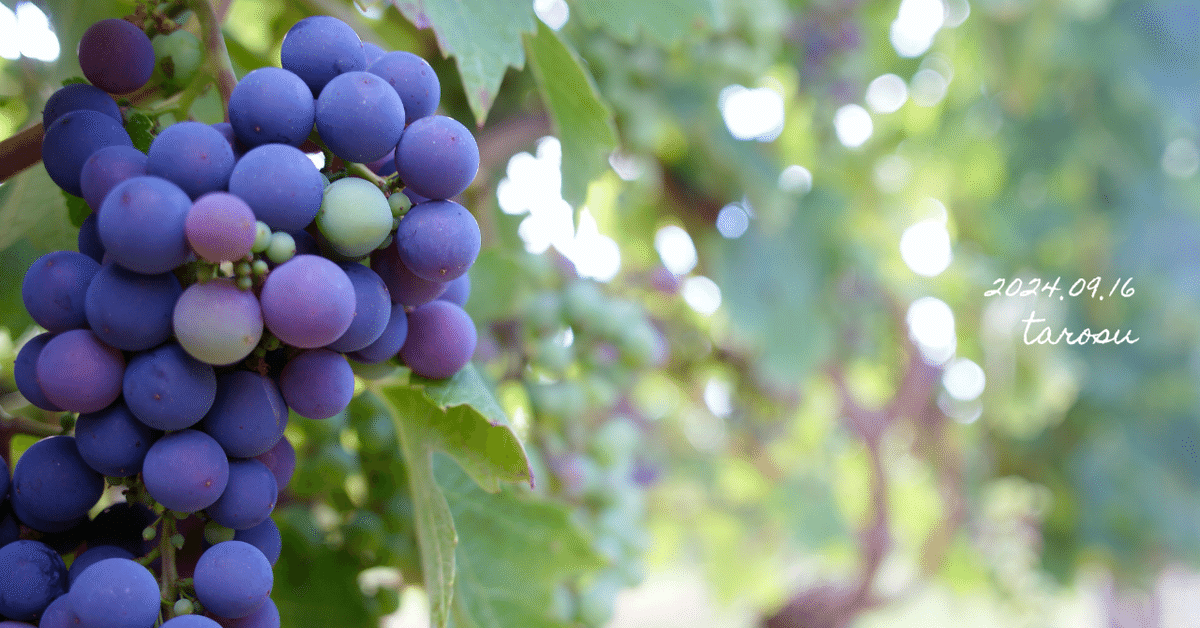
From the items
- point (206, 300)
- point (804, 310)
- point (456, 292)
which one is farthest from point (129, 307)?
point (804, 310)

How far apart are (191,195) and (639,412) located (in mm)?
1013

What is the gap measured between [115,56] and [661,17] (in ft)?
1.03

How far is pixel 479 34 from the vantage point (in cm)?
37

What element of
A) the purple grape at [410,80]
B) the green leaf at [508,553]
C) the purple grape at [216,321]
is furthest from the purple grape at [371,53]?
the green leaf at [508,553]

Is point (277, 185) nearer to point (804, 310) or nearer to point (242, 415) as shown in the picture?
point (242, 415)

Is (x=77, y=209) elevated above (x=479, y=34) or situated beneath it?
situated beneath

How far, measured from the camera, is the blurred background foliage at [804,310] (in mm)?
488

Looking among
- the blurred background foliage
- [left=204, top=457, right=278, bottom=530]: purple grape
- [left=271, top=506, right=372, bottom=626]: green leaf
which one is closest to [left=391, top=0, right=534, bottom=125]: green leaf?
the blurred background foliage

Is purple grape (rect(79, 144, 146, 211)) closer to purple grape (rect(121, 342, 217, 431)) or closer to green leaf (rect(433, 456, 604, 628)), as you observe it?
purple grape (rect(121, 342, 217, 431))

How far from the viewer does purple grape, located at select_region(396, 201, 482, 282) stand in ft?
0.89

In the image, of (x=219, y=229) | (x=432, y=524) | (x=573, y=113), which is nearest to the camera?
(x=219, y=229)

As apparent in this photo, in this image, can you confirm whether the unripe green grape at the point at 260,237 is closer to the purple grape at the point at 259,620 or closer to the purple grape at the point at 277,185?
the purple grape at the point at 277,185

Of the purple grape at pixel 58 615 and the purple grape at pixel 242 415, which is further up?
the purple grape at pixel 242 415

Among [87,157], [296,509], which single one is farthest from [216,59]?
[296,509]
